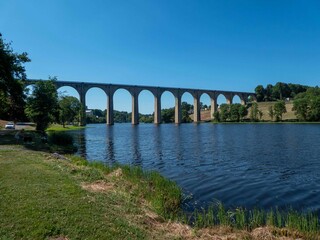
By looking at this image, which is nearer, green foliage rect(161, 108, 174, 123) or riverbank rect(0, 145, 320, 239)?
riverbank rect(0, 145, 320, 239)

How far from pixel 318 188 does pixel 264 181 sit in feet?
8.90

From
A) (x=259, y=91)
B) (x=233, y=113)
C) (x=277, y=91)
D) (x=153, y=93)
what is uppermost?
(x=259, y=91)

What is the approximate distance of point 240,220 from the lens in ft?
28.4

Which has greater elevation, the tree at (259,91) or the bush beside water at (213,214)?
the tree at (259,91)

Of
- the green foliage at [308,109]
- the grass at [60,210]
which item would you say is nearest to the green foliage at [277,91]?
the green foliage at [308,109]

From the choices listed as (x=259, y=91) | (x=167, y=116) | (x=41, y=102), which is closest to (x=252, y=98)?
(x=259, y=91)

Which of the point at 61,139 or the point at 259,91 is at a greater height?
the point at 259,91

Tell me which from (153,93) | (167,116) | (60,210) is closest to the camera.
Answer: (60,210)

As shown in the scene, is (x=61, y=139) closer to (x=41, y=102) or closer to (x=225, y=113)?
(x=41, y=102)

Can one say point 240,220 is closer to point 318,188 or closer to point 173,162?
point 318,188

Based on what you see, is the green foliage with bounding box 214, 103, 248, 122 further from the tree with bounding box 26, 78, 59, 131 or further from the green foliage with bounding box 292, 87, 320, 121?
the tree with bounding box 26, 78, 59, 131

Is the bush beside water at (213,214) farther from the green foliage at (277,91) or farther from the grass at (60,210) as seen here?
the green foliage at (277,91)

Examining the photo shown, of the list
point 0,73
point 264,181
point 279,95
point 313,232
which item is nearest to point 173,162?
point 264,181

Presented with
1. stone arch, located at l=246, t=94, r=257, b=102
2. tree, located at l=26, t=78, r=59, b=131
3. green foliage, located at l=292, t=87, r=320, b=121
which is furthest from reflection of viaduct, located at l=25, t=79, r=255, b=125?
tree, located at l=26, t=78, r=59, b=131
